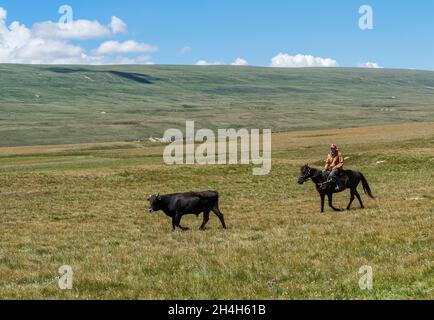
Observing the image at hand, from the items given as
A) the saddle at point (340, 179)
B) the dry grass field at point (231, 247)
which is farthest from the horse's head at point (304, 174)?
the dry grass field at point (231, 247)

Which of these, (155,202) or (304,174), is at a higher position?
(304,174)

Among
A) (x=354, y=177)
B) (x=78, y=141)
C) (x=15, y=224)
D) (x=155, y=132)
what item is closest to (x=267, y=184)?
(x=354, y=177)

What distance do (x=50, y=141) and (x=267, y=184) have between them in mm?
132751

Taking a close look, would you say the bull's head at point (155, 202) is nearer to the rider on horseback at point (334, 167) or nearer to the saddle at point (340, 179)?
the saddle at point (340, 179)

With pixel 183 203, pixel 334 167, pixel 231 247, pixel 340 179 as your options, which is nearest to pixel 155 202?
pixel 183 203

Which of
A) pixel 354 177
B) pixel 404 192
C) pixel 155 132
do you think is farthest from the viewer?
pixel 155 132

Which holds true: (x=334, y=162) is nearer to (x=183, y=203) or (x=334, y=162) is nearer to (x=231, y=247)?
(x=183, y=203)

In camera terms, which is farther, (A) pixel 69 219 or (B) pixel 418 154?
(B) pixel 418 154

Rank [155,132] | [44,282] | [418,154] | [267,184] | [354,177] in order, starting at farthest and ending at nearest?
1. [155,132]
2. [418,154]
3. [267,184]
4. [354,177]
5. [44,282]

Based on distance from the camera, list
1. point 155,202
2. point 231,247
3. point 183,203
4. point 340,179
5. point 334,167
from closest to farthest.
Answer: point 231,247 < point 183,203 < point 155,202 < point 334,167 < point 340,179

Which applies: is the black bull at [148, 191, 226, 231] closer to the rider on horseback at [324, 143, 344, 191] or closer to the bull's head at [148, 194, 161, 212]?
the bull's head at [148, 194, 161, 212]

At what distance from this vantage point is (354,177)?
24219 mm

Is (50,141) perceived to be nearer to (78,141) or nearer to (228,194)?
(78,141)

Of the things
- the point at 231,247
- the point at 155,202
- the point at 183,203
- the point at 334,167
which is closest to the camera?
the point at 231,247
